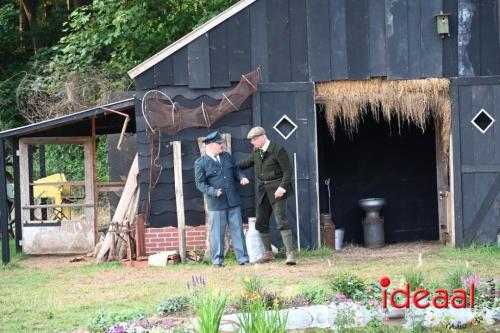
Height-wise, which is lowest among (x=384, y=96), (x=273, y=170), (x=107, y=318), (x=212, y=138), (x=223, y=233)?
(x=107, y=318)

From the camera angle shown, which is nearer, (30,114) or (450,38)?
(450,38)

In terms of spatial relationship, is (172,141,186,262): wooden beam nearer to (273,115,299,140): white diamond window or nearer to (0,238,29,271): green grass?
(273,115,299,140): white diamond window

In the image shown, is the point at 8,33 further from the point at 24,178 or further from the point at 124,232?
the point at 124,232

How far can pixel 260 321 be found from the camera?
6.56 m

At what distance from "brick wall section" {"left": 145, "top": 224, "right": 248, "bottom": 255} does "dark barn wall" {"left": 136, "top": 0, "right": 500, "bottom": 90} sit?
202 centimetres

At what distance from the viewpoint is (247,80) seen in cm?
1296

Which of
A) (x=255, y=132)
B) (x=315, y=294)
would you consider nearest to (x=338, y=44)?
(x=255, y=132)

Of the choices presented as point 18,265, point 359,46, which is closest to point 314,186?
point 359,46

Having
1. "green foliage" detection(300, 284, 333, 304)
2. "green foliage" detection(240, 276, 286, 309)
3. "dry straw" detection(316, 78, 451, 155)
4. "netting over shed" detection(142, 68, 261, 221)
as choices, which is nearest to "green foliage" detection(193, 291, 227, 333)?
"green foliage" detection(240, 276, 286, 309)

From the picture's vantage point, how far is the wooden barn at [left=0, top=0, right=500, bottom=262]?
13016 millimetres

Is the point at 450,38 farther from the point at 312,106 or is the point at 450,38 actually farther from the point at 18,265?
the point at 18,265

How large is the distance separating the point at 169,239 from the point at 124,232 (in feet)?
2.10

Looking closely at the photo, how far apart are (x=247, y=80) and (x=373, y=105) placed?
183 cm

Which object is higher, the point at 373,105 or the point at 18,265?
the point at 373,105
